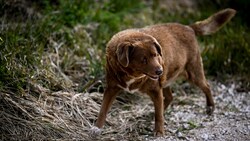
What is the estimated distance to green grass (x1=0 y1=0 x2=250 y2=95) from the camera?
239 inches

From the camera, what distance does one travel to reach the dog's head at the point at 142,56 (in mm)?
5230

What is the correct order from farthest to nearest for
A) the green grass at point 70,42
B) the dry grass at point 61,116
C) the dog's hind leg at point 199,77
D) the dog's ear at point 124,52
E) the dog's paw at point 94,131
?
the dog's hind leg at point 199,77 → the green grass at point 70,42 → the dog's paw at point 94,131 → the dry grass at point 61,116 → the dog's ear at point 124,52

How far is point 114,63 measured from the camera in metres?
5.45

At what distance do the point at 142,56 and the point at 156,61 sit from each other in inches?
5.3

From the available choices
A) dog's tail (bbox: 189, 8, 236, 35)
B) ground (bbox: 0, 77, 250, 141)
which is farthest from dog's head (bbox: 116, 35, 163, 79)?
dog's tail (bbox: 189, 8, 236, 35)

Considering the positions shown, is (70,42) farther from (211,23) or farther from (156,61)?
(156,61)

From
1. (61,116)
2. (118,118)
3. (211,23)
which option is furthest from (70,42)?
(211,23)

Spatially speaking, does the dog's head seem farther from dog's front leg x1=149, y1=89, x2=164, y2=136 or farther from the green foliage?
the green foliage

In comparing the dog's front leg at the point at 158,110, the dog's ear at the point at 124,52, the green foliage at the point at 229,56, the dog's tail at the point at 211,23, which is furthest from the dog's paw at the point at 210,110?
the dog's ear at the point at 124,52

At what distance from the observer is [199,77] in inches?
253

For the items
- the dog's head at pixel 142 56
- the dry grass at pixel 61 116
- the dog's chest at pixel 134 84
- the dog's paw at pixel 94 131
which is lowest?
the dog's paw at pixel 94 131

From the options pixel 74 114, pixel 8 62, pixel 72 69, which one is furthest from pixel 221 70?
pixel 8 62

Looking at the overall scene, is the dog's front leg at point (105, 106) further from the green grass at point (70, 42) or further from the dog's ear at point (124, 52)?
the green grass at point (70, 42)

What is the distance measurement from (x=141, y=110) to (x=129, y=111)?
140mm
